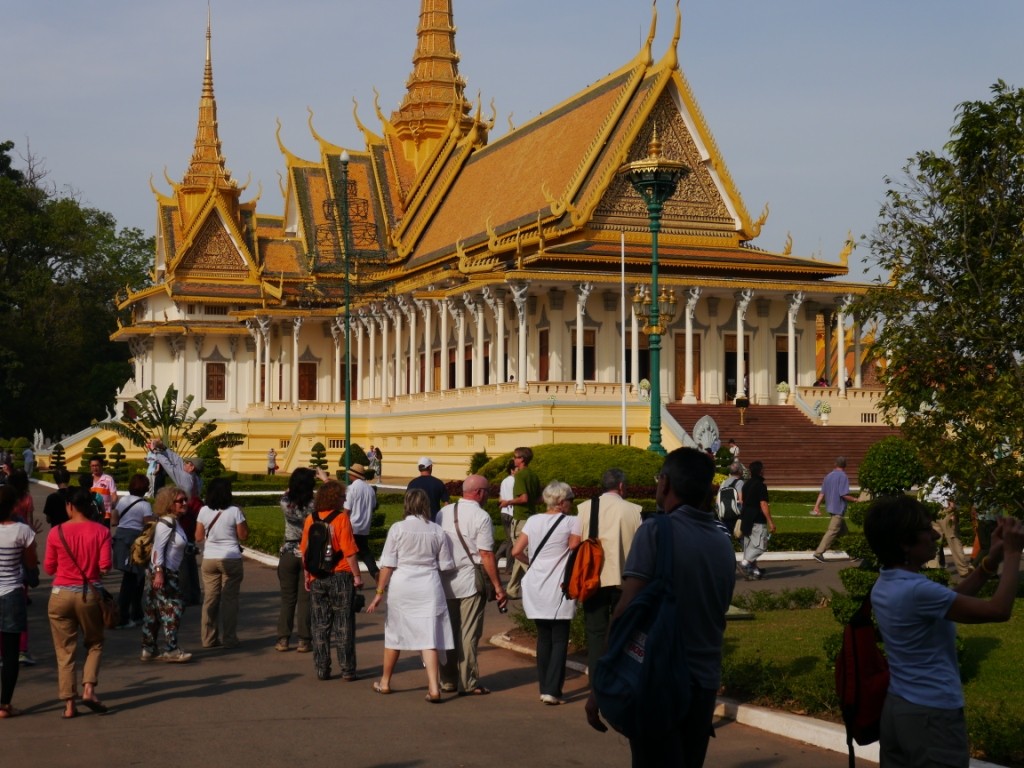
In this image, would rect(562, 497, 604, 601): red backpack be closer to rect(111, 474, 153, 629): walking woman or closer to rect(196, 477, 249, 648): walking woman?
rect(196, 477, 249, 648): walking woman

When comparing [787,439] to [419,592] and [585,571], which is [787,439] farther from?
[585,571]

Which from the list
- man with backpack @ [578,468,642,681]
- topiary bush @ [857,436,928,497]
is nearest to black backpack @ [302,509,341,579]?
man with backpack @ [578,468,642,681]

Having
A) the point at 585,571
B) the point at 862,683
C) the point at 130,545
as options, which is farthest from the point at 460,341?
the point at 862,683

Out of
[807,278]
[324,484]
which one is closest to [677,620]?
[324,484]

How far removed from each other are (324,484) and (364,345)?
4596 centimetres

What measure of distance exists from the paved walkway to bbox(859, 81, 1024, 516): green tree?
13.5ft

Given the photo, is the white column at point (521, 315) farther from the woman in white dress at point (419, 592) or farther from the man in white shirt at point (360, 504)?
the woman in white dress at point (419, 592)

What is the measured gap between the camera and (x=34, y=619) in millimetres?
15086

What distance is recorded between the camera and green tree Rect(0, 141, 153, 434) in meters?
66.2

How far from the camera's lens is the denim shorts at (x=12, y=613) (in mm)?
9945

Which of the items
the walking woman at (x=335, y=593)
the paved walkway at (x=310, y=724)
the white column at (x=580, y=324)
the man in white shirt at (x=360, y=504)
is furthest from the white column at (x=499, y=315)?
the walking woman at (x=335, y=593)

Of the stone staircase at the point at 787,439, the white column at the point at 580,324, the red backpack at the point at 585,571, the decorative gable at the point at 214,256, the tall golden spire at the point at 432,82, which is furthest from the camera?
the decorative gable at the point at 214,256

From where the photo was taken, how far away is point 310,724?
9.55 metres

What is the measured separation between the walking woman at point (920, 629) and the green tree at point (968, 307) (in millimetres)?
7027
